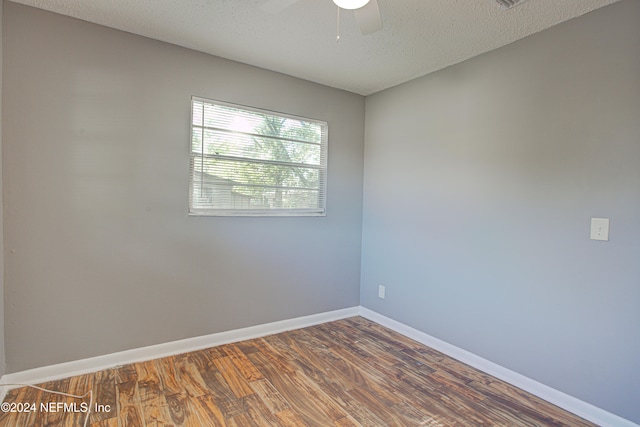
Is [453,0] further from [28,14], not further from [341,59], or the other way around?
[28,14]

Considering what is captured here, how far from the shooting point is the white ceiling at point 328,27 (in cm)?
201

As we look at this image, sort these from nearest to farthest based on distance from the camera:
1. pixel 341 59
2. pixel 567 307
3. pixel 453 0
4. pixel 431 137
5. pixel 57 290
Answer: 1. pixel 453 0
2. pixel 567 307
3. pixel 57 290
4. pixel 341 59
5. pixel 431 137

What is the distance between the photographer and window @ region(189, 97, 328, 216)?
2.73 m

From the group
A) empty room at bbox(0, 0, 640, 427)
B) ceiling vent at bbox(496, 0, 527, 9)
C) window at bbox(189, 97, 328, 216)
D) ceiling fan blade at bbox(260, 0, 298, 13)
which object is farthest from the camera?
window at bbox(189, 97, 328, 216)

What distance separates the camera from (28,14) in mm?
2109

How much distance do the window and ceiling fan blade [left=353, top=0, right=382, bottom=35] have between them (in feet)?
5.12

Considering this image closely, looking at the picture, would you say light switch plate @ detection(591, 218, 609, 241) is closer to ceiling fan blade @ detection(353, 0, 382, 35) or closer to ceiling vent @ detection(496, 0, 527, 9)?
ceiling vent @ detection(496, 0, 527, 9)

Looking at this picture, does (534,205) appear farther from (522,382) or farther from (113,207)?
(113,207)

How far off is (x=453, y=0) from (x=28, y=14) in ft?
8.76

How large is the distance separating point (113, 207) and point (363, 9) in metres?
2.13

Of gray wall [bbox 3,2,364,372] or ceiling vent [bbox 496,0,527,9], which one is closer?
ceiling vent [bbox 496,0,527,9]

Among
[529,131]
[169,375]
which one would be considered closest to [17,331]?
[169,375]

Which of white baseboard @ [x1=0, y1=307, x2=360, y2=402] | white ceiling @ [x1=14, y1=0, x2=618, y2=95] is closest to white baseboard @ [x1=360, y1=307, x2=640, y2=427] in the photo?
white baseboard @ [x1=0, y1=307, x2=360, y2=402]

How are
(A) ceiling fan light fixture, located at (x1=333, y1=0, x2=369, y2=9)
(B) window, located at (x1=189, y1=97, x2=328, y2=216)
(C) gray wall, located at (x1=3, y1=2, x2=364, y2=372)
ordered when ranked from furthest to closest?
(B) window, located at (x1=189, y1=97, x2=328, y2=216) < (C) gray wall, located at (x1=3, y1=2, x2=364, y2=372) < (A) ceiling fan light fixture, located at (x1=333, y1=0, x2=369, y2=9)
